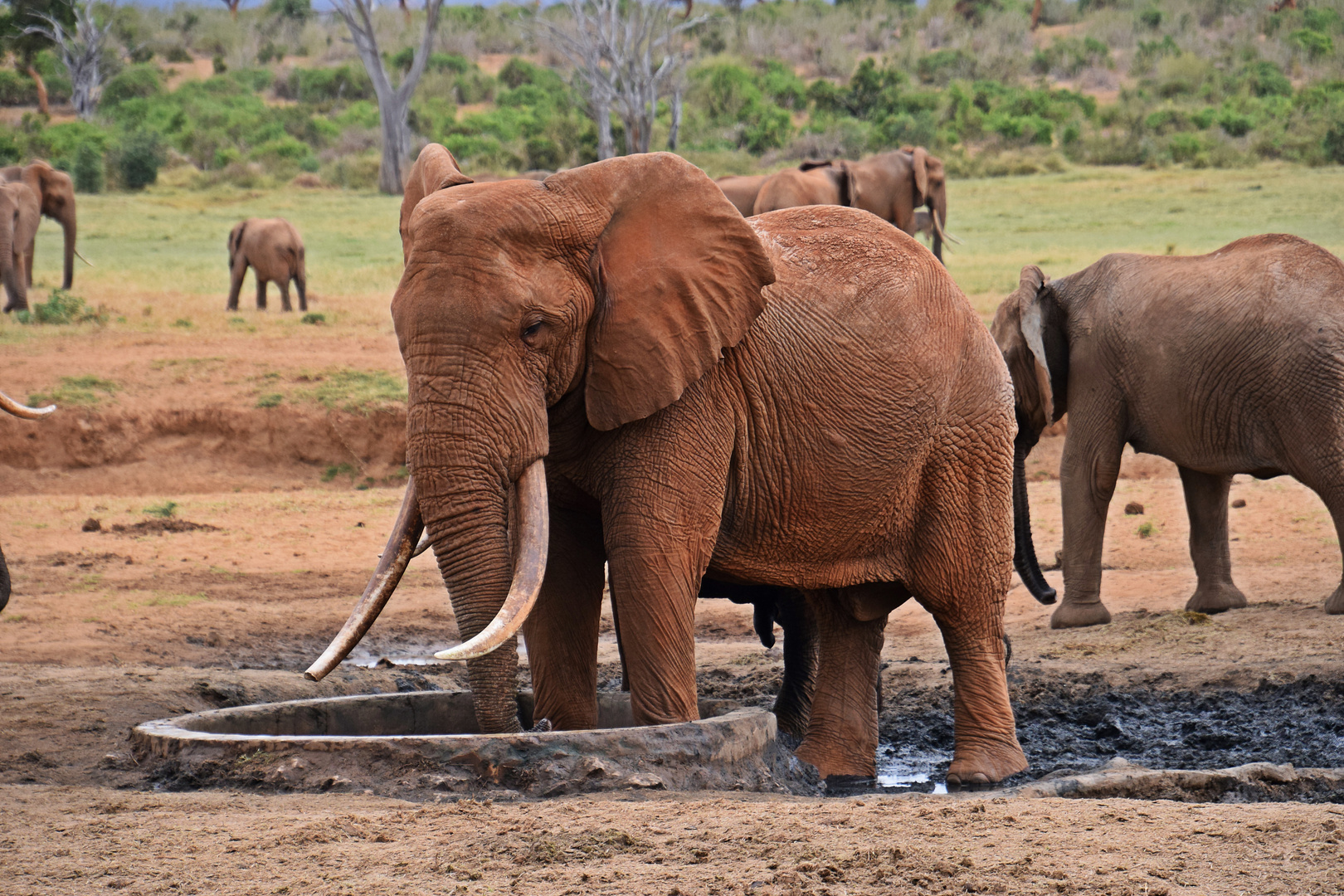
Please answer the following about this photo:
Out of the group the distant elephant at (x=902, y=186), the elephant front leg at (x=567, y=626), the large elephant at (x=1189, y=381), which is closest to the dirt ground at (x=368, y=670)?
the large elephant at (x=1189, y=381)

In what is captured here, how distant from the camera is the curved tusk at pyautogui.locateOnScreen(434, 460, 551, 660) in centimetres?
427

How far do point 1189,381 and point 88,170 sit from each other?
26.7 meters

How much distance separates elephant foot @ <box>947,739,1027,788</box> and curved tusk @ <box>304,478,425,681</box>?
220 centimetres

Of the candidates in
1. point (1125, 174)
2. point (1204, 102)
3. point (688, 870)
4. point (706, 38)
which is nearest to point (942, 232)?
point (1125, 174)

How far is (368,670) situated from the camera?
7.52 metres

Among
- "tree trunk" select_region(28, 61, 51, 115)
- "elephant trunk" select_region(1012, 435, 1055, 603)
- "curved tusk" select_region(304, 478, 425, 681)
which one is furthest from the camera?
"tree trunk" select_region(28, 61, 51, 115)

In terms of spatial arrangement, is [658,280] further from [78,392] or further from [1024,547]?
[78,392]

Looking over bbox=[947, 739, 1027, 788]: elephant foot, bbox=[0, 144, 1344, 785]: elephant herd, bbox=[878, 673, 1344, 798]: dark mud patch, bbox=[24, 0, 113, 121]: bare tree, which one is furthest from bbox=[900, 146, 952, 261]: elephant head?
bbox=[24, 0, 113, 121]: bare tree

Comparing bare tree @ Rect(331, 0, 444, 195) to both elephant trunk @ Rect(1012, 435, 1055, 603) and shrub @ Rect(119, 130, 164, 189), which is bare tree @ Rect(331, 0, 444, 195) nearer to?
shrub @ Rect(119, 130, 164, 189)

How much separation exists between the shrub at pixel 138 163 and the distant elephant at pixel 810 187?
16422 mm

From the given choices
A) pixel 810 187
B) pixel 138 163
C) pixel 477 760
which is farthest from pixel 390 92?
pixel 477 760

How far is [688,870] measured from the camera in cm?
371

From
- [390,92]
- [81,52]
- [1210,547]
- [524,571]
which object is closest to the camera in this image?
[524,571]

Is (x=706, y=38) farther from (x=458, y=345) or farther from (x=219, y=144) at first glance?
(x=458, y=345)
